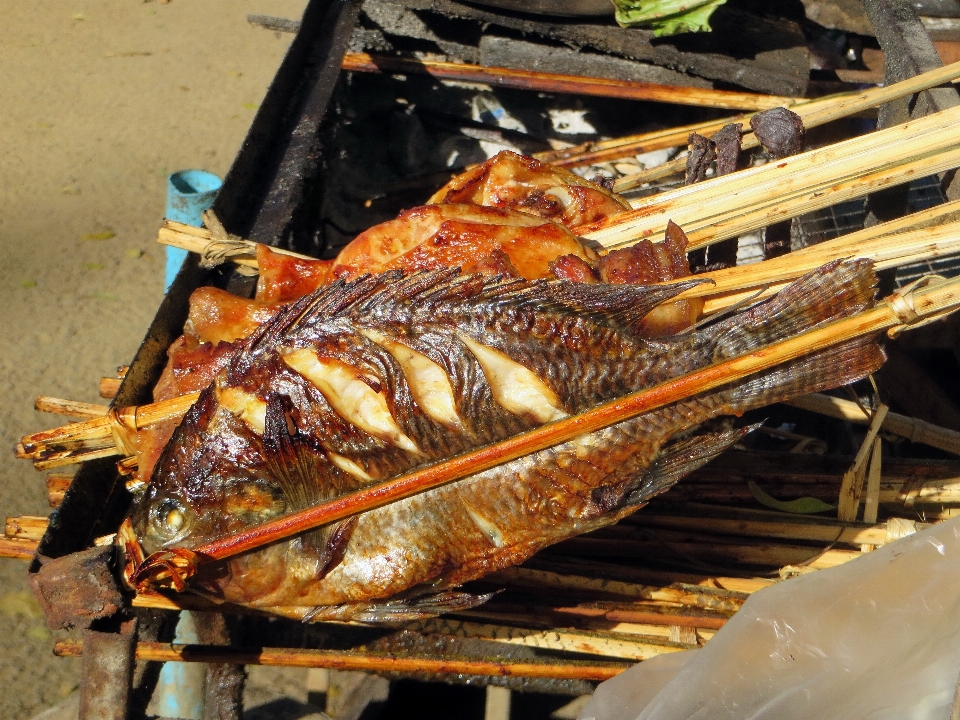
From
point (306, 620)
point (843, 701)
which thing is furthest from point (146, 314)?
point (843, 701)

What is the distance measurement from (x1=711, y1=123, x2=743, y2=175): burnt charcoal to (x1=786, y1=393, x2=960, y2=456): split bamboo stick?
46.5 inches

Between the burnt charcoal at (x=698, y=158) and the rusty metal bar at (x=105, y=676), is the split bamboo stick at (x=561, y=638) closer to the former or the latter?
the rusty metal bar at (x=105, y=676)

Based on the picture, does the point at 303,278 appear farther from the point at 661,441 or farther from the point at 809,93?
the point at 809,93

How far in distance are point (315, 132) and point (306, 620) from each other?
2.84 meters

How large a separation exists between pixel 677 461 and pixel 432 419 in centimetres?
86

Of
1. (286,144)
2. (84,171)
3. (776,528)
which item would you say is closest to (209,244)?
(286,144)

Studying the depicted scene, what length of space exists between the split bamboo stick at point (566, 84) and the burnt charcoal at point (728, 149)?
1.39m

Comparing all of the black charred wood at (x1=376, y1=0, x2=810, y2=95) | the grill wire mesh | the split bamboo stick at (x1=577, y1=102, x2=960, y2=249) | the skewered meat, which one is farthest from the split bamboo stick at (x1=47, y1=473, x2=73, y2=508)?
the grill wire mesh

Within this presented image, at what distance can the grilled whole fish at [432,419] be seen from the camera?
2402 millimetres

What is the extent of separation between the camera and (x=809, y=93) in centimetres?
568

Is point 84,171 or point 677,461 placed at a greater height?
point 677,461

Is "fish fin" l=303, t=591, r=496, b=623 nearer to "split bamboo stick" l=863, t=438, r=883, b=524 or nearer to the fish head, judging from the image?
the fish head

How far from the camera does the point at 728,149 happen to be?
3.54 meters

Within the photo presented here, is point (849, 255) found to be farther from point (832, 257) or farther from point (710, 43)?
point (710, 43)
